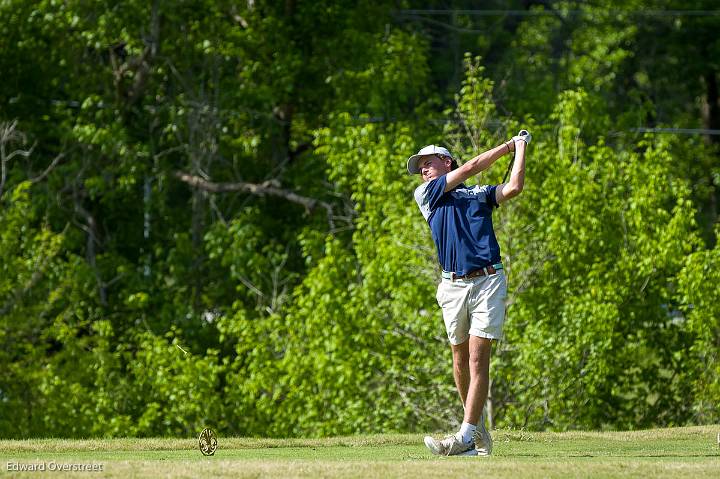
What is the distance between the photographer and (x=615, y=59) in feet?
107

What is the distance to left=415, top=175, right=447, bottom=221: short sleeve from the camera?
846 centimetres

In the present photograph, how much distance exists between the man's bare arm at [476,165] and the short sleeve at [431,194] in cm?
7

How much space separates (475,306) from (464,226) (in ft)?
1.64

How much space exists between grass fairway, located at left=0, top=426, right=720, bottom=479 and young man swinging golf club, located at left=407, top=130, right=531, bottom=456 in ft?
1.00

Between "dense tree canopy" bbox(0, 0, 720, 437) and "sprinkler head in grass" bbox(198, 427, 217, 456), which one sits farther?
"dense tree canopy" bbox(0, 0, 720, 437)

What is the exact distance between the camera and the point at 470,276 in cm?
838

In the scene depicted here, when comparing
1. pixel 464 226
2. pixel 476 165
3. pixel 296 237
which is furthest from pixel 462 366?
pixel 296 237

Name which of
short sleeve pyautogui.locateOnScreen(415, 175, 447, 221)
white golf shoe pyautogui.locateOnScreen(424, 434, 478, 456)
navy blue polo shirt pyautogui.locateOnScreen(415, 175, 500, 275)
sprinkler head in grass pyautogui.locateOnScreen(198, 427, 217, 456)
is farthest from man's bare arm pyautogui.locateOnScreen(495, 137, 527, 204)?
sprinkler head in grass pyautogui.locateOnScreen(198, 427, 217, 456)

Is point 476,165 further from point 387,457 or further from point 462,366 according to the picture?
point 387,457

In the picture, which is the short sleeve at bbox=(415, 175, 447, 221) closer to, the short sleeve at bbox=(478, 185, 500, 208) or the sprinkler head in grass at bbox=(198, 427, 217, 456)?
the short sleeve at bbox=(478, 185, 500, 208)

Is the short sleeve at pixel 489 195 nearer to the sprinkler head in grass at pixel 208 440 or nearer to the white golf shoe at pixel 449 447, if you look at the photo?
the white golf shoe at pixel 449 447

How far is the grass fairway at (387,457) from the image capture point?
731 cm

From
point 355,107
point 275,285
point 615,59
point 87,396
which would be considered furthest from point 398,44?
point 615,59

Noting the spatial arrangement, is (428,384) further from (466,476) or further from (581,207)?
(466,476)
